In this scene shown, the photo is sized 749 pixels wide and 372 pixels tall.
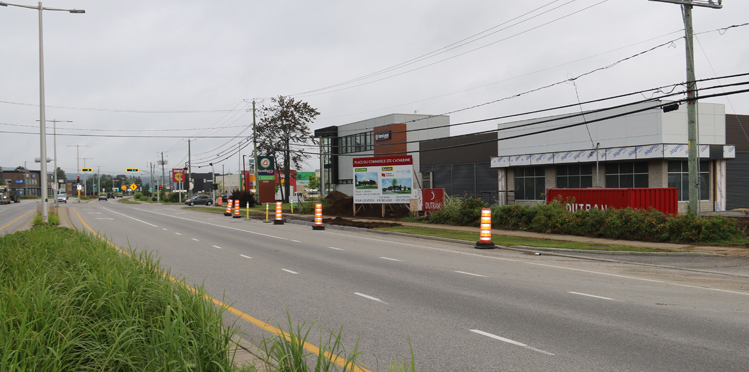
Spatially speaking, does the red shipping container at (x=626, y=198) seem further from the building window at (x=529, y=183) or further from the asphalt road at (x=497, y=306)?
the building window at (x=529, y=183)

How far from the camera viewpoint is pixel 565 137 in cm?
3900

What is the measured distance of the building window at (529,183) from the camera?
40.9 meters

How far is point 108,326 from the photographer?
4969 millimetres

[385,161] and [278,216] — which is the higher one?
[385,161]

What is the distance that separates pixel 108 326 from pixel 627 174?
35.4 m

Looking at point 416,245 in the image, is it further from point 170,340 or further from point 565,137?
point 565,137

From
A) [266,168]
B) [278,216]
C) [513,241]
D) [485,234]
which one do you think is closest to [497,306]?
[485,234]

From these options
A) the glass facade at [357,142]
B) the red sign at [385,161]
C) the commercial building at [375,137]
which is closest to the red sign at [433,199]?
the red sign at [385,161]

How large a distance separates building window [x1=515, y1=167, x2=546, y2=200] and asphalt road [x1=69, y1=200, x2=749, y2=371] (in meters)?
27.1

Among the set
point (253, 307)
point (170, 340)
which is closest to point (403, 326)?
point (253, 307)

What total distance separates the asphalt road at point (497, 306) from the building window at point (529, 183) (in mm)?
27065

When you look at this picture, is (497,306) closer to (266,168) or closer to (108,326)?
(108,326)

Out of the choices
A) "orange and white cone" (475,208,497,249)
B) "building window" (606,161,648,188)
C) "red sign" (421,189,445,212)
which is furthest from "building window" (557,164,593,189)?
"orange and white cone" (475,208,497,249)

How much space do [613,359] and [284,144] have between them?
5323 cm
